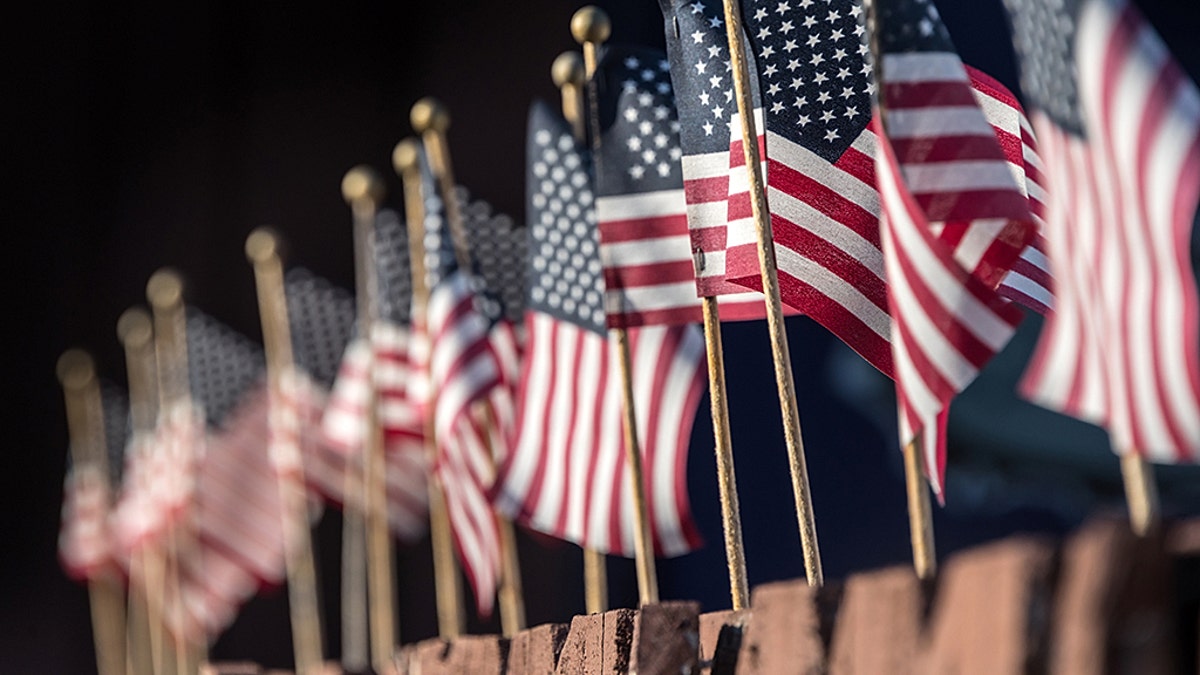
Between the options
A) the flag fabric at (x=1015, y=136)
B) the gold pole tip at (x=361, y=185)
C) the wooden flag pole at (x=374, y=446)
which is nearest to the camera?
the flag fabric at (x=1015, y=136)

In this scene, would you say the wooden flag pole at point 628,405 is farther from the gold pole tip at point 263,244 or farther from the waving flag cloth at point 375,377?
the gold pole tip at point 263,244

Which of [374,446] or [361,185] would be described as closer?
[361,185]

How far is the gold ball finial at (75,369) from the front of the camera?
12828mm

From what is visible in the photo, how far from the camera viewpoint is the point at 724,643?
2.72m

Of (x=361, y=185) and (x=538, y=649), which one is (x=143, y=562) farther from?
(x=538, y=649)

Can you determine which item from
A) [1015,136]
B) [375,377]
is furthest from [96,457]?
[1015,136]

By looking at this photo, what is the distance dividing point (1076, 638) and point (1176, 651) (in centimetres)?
11

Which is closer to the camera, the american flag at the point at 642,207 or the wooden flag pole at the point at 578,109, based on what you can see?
the american flag at the point at 642,207

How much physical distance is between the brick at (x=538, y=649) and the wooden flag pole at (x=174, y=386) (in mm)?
6913

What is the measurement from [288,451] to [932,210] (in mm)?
5975

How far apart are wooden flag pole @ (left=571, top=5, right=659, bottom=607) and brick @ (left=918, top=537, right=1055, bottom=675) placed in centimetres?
276

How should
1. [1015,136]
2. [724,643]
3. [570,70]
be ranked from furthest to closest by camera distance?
1. [570,70]
2. [1015,136]
3. [724,643]

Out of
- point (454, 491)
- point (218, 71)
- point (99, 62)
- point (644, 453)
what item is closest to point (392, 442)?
point (454, 491)

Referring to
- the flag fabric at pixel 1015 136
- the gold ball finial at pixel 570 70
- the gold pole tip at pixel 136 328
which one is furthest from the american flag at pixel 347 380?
the flag fabric at pixel 1015 136
